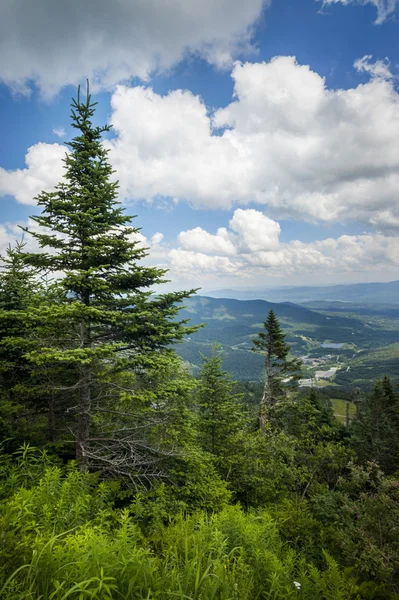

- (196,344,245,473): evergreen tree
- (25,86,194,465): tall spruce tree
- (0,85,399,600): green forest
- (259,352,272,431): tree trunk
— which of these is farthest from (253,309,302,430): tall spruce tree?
(25,86,194,465): tall spruce tree

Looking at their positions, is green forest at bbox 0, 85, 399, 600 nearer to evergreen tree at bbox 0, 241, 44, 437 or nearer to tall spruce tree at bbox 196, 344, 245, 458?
evergreen tree at bbox 0, 241, 44, 437

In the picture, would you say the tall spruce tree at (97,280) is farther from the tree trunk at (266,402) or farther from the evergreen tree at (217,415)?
the tree trunk at (266,402)

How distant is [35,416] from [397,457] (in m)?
35.9

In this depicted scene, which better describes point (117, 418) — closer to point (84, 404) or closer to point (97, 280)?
point (84, 404)

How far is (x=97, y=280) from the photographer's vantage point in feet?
27.9

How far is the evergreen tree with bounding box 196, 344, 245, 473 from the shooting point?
Answer: 15.3 m

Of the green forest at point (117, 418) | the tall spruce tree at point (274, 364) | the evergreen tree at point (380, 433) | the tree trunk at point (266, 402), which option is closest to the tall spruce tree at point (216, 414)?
the green forest at point (117, 418)

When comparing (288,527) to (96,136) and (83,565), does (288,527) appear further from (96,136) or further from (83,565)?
(96,136)

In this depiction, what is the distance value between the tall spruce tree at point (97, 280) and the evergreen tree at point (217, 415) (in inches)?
303

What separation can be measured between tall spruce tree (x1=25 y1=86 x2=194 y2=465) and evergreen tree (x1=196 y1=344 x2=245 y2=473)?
770 centimetres

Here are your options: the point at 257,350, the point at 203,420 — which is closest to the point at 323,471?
the point at 257,350

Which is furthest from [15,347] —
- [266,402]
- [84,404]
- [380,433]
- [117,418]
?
[380,433]

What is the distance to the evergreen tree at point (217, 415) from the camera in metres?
15.3

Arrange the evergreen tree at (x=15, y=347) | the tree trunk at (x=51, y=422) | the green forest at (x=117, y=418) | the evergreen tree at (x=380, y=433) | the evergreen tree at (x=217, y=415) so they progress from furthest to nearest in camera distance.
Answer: the evergreen tree at (x=380, y=433) → the evergreen tree at (x=217, y=415) → the tree trunk at (x=51, y=422) → the evergreen tree at (x=15, y=347) → the green forest at (x=117, y=418)
